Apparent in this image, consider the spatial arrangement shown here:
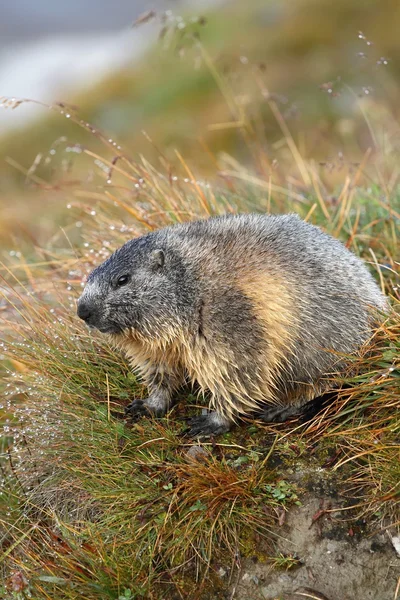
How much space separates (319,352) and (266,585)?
170cm

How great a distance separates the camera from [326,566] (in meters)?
4.36

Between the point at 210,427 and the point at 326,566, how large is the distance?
1.32 metres

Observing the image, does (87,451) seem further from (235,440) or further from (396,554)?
(396,554)

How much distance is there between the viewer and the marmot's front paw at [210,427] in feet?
16.8

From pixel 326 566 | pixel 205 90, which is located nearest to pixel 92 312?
pixel 326 566

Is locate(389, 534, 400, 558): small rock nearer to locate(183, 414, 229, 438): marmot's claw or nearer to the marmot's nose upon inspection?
locate(183, 414, 229, 438): marmot's claw

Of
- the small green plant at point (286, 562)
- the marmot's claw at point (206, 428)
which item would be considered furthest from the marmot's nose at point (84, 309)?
the small green plant at point (286, 562)

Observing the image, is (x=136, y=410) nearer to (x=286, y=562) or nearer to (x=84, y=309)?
(x=84, y=309)

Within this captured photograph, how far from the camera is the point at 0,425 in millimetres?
6227

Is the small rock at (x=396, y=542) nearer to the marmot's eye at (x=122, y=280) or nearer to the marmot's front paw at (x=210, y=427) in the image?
the marmot's front paw at (x=210, y=427)

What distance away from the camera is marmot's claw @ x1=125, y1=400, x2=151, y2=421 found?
5.37 metres

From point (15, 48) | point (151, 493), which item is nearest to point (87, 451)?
point (151, 493)

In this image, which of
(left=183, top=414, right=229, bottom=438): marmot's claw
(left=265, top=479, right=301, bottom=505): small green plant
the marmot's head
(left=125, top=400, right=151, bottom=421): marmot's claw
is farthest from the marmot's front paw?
the marmot's head

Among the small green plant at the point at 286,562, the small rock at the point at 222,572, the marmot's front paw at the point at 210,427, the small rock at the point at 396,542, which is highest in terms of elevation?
the marmot's front paw at the point at 210,427
